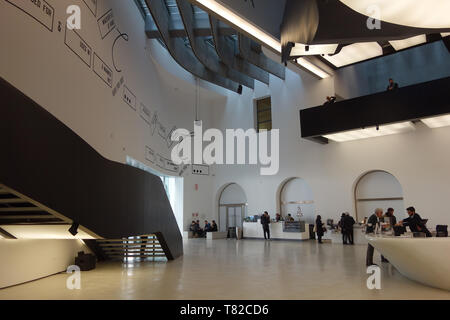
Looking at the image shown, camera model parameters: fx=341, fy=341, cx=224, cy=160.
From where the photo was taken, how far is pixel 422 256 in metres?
5.19

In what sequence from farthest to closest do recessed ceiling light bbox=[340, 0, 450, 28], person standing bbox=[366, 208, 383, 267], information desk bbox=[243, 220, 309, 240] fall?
1. information desk bbox=[243, 220, 309, 240]
2. person standing bbox=[366, 208, 383, 267]
3. recessed ceiling light bbox=[340, 0, 450, 28]

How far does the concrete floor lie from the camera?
202 inches

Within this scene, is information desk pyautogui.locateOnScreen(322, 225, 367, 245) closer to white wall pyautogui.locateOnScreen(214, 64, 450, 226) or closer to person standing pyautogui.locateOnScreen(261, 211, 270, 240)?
white wall pyautogui.locateOnScreen(214, 64, 450, 226)

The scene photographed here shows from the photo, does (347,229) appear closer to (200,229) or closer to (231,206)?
(231,206)

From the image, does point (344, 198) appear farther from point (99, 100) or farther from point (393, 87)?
point (99, 100)

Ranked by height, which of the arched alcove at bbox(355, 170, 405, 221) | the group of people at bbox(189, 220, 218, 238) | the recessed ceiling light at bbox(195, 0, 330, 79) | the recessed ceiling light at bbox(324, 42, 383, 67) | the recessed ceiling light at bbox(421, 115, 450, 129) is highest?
the recessed ceiling light at bbox(324, 42, 383, 67)

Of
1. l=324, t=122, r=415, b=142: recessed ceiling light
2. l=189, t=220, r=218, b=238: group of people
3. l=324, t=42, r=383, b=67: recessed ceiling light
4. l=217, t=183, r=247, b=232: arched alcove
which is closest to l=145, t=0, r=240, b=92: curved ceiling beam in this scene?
l=217, t=183, r=247, b=232: arched alcove

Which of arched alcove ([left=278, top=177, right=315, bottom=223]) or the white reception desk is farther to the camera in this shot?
arched alcove ([left=278, top=177, right=315, bottom=223])

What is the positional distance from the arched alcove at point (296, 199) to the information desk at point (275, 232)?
1.04 metres

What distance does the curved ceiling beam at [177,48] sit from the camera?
12508mm

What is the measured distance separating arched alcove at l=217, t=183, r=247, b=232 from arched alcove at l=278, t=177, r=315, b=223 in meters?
2.71

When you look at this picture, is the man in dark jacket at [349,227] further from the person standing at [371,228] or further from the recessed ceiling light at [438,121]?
the person standing at [371,228]

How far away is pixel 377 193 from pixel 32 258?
14147 millimetres

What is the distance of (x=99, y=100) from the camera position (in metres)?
10.7
